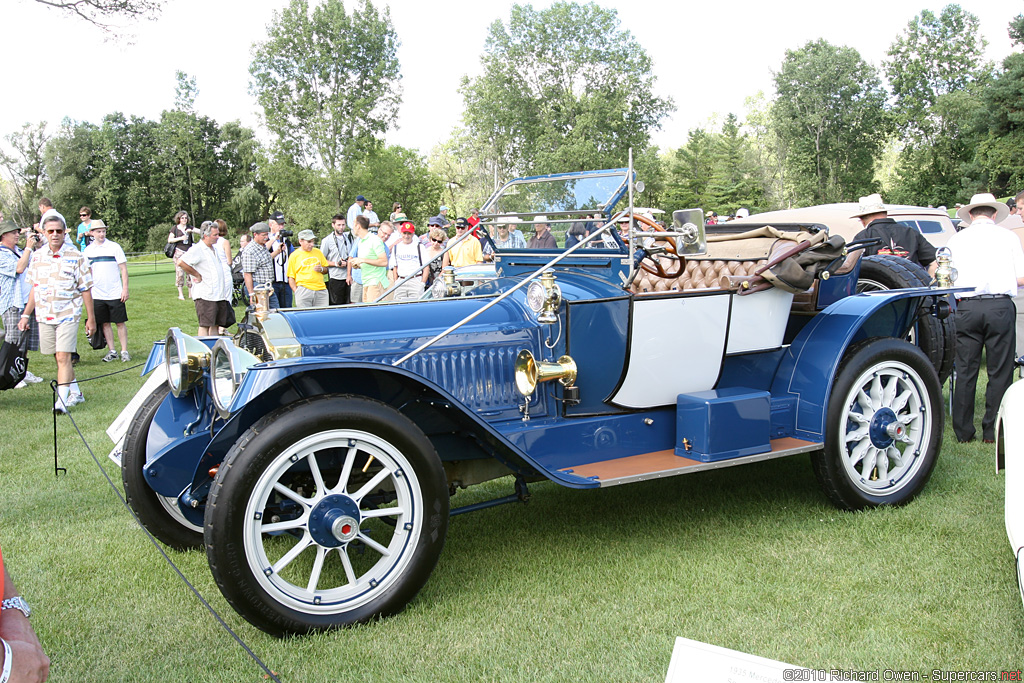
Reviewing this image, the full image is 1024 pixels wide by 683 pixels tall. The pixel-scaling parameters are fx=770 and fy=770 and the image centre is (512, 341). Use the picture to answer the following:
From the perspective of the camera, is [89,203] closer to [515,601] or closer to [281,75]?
[281,75]

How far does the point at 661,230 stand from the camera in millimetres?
4070

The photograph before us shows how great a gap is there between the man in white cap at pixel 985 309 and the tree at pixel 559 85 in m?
40.3

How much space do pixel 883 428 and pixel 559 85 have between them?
157ft

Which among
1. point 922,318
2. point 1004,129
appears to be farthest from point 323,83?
point 922,318

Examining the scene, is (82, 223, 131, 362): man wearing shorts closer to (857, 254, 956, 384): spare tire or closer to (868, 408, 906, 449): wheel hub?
(857, 254, 956, 384): spare tire

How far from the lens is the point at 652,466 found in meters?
3.72

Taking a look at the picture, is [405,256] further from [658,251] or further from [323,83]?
[323,83]

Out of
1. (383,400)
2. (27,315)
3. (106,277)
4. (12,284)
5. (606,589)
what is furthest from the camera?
(106,277)

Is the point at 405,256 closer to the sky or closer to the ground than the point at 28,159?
closer to the ground

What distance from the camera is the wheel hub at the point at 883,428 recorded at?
168 inches

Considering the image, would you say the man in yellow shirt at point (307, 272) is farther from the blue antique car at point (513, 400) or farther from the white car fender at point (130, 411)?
the white car fender at point (130, 411)

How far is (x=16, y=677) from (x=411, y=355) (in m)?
2.01

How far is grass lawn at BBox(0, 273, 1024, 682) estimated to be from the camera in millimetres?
2848

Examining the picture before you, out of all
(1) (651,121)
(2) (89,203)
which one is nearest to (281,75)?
(2) (89,203)
